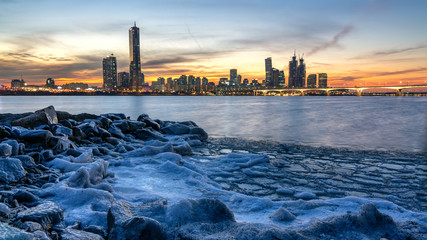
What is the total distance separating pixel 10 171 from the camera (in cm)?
389

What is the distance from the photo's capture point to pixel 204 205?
2578 millimetres

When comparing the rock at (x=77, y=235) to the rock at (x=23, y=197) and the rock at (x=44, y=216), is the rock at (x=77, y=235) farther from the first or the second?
the rock at (x=23, y=197)

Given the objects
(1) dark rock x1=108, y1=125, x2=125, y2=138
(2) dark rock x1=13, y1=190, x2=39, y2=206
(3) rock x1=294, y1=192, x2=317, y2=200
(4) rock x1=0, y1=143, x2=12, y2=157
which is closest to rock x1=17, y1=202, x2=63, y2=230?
(2) dark rock x1=13, y1=190, x2=39, y2=206

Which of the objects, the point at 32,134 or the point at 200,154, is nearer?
the point at 32,134

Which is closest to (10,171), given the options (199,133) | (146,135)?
(146,135)

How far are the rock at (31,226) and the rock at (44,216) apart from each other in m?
0.06

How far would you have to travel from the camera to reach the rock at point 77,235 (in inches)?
88.0

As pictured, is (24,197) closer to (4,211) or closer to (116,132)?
(4,211)

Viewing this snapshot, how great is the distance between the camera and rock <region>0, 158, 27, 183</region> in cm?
374

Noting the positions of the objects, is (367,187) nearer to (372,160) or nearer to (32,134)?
(372,160)

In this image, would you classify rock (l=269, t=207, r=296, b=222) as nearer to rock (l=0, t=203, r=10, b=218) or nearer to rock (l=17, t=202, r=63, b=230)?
rock (l=17, t=202, r=63, b=230)

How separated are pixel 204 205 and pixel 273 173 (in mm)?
3283

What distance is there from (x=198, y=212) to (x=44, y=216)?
4.78 feet

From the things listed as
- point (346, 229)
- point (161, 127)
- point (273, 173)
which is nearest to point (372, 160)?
point (273, 173)
